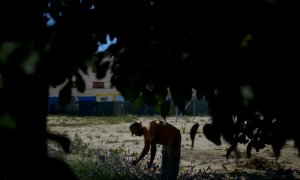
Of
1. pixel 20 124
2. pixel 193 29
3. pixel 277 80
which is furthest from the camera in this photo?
pixel 193 29

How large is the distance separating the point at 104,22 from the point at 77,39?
0.51 m

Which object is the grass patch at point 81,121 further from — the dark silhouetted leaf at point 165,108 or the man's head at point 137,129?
the dark silhouetted leaf at point 165,108

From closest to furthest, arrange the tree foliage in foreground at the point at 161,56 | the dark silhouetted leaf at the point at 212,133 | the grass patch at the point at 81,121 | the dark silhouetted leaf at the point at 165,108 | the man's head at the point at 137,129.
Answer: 1. the tree foliage in foreground at the point at 161,56
2. the dark silhouetted leaf at the point at 212,133
3. the dark silhouetted leaf at the point at 165,108
4. the man's head at the point at 137,129
5. the grass patch at the point at 81,121

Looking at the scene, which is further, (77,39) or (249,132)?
(249,132)

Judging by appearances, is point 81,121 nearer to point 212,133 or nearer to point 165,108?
point 165,108

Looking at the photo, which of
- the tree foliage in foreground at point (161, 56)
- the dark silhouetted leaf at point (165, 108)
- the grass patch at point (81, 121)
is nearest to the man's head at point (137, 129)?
the dark silhouetted leaf at point (165, 108)

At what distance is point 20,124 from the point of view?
1382 millimetres

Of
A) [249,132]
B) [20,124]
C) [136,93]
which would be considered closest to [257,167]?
[249,132]

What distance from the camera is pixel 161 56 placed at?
1.81m

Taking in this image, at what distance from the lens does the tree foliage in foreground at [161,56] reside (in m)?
1.39

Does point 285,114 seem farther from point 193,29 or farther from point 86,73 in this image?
point 86,73

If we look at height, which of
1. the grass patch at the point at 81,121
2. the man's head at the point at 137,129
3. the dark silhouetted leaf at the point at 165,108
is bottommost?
the grass patch at the point at 81,121

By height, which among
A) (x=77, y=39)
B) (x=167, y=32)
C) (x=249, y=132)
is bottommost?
(x=249, y=132)

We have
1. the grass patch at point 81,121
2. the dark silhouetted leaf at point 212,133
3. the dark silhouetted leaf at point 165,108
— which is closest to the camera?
the dark silhouetted leaf at point 212,133
